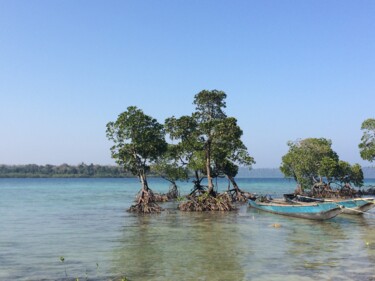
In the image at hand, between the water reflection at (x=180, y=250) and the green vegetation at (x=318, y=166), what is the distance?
27161 millimetres

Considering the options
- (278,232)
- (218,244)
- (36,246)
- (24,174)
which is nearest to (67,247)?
(36,246)

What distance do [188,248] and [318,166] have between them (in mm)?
39305

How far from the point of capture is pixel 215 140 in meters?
41.0

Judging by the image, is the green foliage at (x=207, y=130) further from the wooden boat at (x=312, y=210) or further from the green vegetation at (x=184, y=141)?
the wooden boat at (x=312, y=210)

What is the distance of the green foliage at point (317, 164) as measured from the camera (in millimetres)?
53688

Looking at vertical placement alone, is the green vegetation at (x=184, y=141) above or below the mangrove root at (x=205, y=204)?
above

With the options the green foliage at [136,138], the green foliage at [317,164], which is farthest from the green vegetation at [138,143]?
the green foliage at [317,164]

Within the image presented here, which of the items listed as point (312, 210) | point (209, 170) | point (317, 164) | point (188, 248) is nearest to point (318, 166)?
point (317, 164)

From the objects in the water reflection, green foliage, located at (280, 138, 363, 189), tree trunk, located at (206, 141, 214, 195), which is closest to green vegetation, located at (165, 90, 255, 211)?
tree trunk, located at (206, 141, 214, 195)

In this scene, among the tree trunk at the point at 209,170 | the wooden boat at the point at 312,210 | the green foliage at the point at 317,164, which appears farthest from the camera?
the green foliage at the point at 317,164

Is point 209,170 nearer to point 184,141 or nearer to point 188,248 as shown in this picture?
point 184,141

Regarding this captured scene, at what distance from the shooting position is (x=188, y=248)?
64.3 ft

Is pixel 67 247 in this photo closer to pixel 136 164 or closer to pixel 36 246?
pixel 36 246

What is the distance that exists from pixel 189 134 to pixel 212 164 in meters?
7.36
